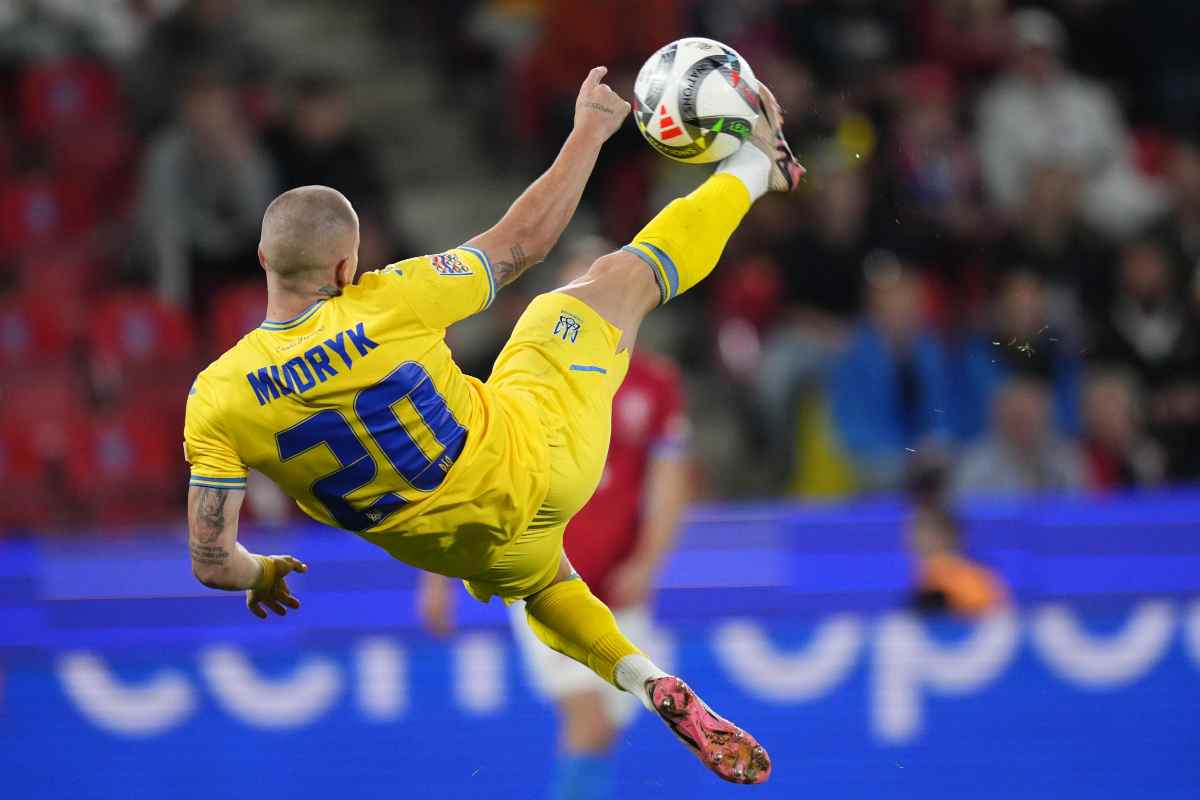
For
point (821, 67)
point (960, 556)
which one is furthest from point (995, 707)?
point (821, 67)

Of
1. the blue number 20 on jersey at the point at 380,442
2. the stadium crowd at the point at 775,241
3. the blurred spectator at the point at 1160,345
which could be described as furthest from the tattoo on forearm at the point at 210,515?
the blurred spectator at the point at 1160,345

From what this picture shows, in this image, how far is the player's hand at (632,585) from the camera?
6516mm

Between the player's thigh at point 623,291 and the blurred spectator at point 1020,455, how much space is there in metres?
3.82

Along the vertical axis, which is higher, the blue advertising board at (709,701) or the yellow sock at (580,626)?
the blue advertising board at (709,701)

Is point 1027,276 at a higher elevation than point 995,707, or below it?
higher

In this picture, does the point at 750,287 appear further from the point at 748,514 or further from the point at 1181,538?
the point at 1181,538

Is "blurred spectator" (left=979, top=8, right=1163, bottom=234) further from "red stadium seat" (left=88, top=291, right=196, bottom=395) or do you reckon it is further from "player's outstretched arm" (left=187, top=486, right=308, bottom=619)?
"player's outstretched arm" (left=187, top=486, right=308, bottom=619)

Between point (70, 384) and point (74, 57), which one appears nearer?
point (70, 384)

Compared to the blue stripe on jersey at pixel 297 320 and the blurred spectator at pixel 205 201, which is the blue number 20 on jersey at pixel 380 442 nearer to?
the blue stripe on jersey at pixel 297 320

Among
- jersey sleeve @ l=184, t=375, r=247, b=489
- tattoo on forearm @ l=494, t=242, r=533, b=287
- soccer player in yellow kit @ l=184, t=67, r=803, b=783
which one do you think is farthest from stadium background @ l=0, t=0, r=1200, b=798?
tattoo on forearm @ l=494, t=242, r=533, b=287

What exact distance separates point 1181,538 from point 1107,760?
1.54m

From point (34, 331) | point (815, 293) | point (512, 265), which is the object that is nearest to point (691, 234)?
point (512, 265)

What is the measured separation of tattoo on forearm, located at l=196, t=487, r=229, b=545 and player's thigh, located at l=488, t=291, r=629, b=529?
87 centimetres

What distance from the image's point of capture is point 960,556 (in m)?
7.20
